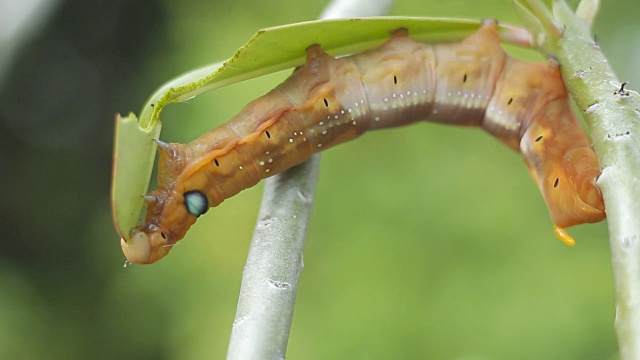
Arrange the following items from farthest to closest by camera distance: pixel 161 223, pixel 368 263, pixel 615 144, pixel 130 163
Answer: pixel 368 263
pixel 161 223
pixel 130 163
pixel 615 144

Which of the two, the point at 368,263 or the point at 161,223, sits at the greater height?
the point at 368,263

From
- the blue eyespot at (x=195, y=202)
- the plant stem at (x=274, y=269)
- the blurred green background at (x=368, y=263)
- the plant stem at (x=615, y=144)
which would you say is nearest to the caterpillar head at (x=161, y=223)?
the blue eyespot at (x=195, y=202)

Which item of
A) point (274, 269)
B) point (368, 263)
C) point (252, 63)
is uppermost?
point (368, 263)

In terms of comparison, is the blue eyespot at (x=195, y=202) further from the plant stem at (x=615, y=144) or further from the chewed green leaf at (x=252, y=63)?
the plant stem at (x=615, y=144)

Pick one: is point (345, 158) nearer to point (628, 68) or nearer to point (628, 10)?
point (628, 68)

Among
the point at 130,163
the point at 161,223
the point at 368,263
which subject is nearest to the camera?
the point at 130,163

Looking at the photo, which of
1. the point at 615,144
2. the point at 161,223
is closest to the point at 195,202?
the point at 161,223

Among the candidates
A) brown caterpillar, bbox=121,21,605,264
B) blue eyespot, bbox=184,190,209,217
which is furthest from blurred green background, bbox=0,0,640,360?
blue eyespot, bbox=184,190,209,217

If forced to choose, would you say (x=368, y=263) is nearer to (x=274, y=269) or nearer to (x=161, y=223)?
(x=161, y=223)
